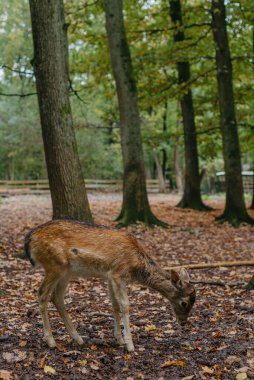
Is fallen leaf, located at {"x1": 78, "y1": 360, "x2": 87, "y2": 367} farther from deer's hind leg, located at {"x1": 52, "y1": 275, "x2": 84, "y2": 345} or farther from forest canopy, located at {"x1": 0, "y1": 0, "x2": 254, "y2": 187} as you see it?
forest canopy, located at {"x1": 0, "y1": 0, "x2": 254, "y2": 187}

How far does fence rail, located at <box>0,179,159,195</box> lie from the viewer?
35.4 m

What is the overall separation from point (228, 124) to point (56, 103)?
26.0 ft

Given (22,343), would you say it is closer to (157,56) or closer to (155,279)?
(155,279)

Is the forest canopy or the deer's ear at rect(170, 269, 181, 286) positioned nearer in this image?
the deer's ear at rect(170, 269, 181, 286)

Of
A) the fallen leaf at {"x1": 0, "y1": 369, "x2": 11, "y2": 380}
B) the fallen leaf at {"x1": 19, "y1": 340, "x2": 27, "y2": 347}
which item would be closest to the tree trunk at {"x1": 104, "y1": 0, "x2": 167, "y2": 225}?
the fallen leaf at {"x1": 19, "y1": 340, "x2": 27, "y2": 347}

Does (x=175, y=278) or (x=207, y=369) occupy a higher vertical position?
(x=175, y=278)

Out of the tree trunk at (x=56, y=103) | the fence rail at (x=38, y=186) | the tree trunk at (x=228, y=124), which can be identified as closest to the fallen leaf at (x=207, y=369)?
the tree trunk at (x=56, y=103)

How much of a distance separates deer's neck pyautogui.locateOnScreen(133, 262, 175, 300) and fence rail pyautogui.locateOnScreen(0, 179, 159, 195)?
91.3ft

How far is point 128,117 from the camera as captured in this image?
45.0 feet

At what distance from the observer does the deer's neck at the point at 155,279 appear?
18.2 ft

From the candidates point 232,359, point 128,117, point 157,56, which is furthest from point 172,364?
point 157,56

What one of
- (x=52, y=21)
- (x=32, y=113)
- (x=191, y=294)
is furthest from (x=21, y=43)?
(x=191, y=294)

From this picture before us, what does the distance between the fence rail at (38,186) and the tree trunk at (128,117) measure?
20165 mm

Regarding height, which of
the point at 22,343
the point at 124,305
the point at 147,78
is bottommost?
the point at 22,343
